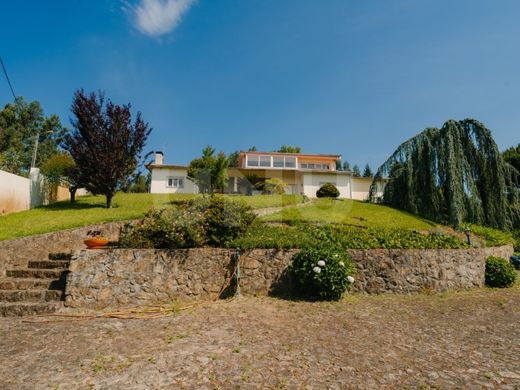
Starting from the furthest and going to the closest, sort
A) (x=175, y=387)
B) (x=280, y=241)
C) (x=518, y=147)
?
(x=518, y=147), (x=280, y=241), (x=175, y=387)

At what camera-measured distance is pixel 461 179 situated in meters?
15.9

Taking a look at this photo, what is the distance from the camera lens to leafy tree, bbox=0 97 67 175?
122ft

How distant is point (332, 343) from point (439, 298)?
443cm

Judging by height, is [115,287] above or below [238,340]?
above

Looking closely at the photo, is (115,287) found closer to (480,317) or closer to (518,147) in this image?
(480,317)

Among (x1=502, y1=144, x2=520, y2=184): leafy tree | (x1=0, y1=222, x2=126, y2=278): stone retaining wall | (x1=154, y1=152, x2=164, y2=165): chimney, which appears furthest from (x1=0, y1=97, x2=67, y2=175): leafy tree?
(x1=502, y1=144, x2=520, y2=184): leafy tree

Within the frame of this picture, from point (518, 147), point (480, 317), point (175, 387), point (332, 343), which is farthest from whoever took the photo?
point (518, 147)

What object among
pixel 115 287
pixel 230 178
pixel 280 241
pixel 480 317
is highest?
pixel 230 178

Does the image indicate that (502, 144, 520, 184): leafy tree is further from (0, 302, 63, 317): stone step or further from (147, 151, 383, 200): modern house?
(0, 302, 63, 317): stone step

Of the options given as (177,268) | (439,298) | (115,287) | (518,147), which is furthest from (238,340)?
(518,147)

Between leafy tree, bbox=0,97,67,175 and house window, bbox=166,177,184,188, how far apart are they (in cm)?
1979

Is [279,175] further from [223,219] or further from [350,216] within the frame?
[223,219]

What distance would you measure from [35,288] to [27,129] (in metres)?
→ 44.6

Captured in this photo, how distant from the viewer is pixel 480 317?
621 centimetres
